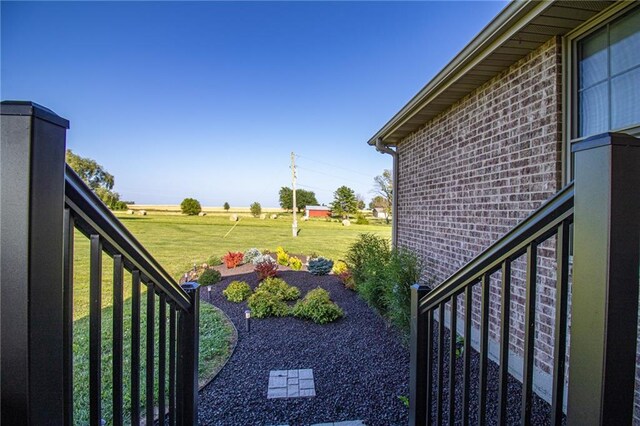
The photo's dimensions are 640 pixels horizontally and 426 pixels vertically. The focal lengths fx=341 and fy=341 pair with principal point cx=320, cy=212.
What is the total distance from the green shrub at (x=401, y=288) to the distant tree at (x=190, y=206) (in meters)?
25.1

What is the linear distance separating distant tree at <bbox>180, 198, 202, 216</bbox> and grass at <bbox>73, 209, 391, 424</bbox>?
2.24ft

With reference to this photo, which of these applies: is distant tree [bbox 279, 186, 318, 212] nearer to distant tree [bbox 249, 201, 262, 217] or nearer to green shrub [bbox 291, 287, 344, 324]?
distant tree [bbox 249, 201, 262, 217]

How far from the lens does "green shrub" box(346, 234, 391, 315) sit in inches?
198

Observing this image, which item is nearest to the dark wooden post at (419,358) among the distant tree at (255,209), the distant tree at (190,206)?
the distant tree at (190,206)

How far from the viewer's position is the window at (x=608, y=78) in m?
2.29

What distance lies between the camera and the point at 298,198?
45.6 meters

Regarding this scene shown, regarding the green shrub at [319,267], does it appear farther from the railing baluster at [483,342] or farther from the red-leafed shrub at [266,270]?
the railing baluster at [483,342]

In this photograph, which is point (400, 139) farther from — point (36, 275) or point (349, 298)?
point (36, 275)

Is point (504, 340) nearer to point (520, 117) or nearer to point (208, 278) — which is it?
point (520, 117)

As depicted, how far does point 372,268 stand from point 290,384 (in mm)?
2399

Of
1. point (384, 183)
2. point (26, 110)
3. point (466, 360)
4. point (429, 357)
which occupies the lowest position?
point (429, 357)

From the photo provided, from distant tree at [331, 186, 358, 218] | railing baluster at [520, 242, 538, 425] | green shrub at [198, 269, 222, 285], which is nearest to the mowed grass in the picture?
green shrub at [198, 269, 222, 285]

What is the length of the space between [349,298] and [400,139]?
3.17 metres

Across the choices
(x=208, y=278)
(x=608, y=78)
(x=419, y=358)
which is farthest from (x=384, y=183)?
(x=419, y=358)
